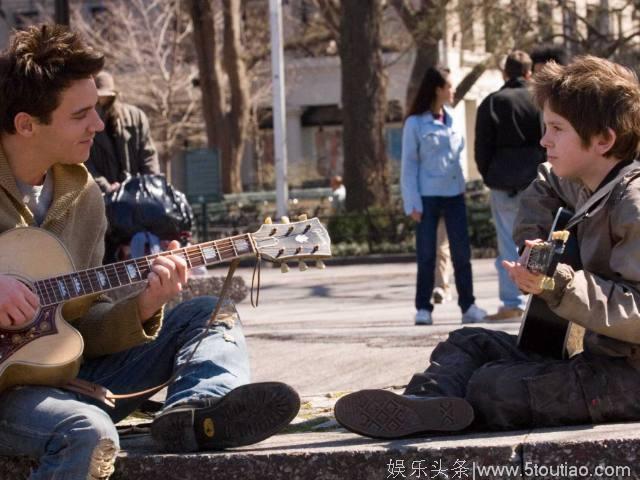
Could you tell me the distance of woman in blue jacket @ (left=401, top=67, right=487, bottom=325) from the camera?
421 inches

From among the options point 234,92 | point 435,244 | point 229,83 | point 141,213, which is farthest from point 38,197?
point 229,83

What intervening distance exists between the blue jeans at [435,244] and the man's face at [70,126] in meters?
6.10

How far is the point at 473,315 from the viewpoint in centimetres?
1075

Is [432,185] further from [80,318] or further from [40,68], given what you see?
[40,68]

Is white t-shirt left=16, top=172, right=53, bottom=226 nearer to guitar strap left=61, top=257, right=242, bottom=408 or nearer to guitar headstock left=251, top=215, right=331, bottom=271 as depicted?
guitar strap left=61, top=257, right=242, bottom=408

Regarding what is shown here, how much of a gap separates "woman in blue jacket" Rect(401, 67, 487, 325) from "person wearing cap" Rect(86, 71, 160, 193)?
199cm

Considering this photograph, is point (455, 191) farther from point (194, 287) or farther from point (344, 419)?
point (344, 419)

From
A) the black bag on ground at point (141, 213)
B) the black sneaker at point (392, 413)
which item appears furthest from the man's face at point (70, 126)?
the black bag on ground at point (141, 213)

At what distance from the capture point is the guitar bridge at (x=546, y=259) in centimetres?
424

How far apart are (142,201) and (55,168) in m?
4.13

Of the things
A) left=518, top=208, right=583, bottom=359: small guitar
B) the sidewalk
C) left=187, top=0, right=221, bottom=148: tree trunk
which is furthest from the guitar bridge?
left=187, top=0, right=221, bottom=148: tree trunk

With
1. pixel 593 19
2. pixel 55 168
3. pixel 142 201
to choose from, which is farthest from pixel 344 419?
pixel 593 19

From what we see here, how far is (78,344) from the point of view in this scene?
177 inches

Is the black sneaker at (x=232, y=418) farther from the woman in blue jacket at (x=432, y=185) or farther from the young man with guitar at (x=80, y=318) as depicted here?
the woman in blue jacket at (x=432, y=185)
